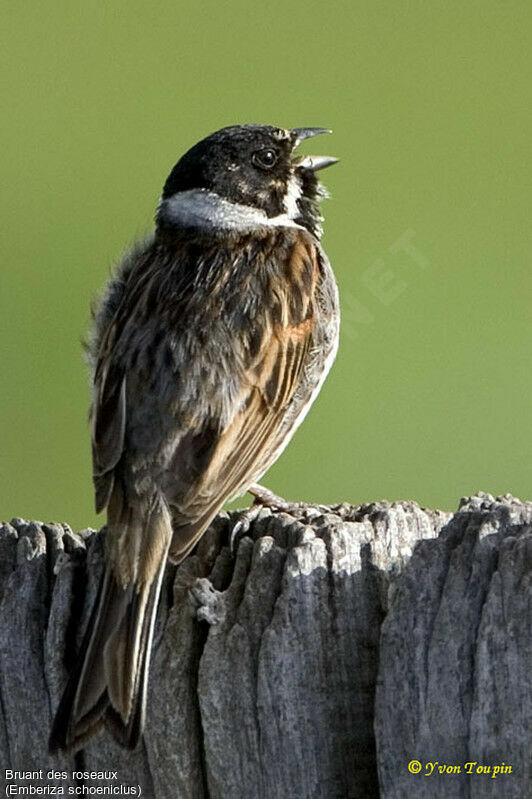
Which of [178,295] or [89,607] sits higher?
[178,295]

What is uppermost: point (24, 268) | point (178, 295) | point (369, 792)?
point (24, 268)

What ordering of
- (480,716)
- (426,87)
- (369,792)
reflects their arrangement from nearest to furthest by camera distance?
(480,716) < (369,792) < (426,87)

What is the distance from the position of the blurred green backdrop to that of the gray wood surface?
2644 millimetres

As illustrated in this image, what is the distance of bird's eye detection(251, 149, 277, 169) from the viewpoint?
5.88 metres

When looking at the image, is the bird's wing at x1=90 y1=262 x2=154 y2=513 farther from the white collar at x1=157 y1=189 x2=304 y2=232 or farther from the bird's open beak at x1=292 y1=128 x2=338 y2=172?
the bird's open beak at x1=292 y1=128 x2=338 y2=172

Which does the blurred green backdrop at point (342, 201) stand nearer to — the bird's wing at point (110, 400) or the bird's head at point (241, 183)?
the bird's head at point (241, 183)

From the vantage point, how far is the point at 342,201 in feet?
33.1

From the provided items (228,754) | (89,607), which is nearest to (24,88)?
(89,607)

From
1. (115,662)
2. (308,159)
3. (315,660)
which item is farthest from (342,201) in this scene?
(315,660)

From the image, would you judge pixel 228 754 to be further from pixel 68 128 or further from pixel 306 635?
pixel 68 128

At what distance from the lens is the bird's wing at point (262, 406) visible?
452 centimetres

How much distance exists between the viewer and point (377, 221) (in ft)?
32.2

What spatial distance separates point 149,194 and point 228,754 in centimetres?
693

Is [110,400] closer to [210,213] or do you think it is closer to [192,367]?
[192,367]
